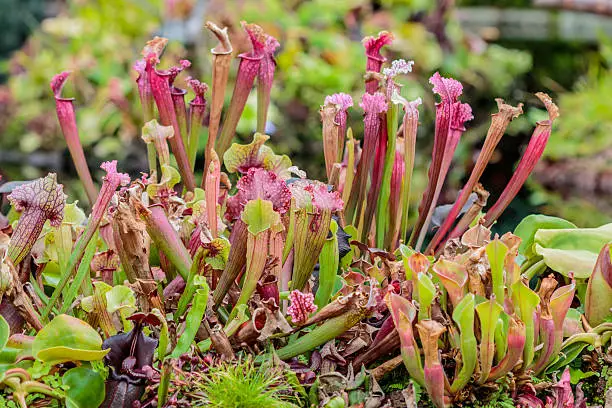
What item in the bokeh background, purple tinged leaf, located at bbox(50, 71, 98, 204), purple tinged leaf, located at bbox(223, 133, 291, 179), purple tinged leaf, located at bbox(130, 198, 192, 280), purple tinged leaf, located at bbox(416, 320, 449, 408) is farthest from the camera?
the bokeh background

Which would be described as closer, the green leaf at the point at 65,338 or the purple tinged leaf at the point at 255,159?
the green leaf at the point at 65,338

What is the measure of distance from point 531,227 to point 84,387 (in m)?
0.69

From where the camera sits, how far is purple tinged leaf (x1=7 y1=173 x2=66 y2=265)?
95 centimetres

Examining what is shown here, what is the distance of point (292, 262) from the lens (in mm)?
1038

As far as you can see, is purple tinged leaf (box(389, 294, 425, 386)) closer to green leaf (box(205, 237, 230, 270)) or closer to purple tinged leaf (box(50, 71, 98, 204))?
green leaf (box(205, 237, 230, 270))

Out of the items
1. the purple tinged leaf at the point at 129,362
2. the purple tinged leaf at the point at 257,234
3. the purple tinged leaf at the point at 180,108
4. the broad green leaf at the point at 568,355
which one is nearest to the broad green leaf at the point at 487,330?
the broad green leaf at the point at 568,355

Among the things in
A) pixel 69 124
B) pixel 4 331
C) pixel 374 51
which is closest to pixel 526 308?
pixel 374 51

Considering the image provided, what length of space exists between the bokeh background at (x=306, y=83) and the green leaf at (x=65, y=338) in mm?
2945

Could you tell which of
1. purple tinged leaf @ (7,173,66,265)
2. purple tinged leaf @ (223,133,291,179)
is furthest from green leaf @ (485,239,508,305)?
→ purple tinged leaf @ (7,173,66,265)

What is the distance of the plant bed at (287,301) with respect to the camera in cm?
86

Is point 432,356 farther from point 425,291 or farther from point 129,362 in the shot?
point 129,362

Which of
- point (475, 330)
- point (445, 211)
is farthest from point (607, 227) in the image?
point (475, 330)

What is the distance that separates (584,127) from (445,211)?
4.88 metres

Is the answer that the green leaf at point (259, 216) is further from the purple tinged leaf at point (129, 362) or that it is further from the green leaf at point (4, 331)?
the green leaf at point (4, 331)
